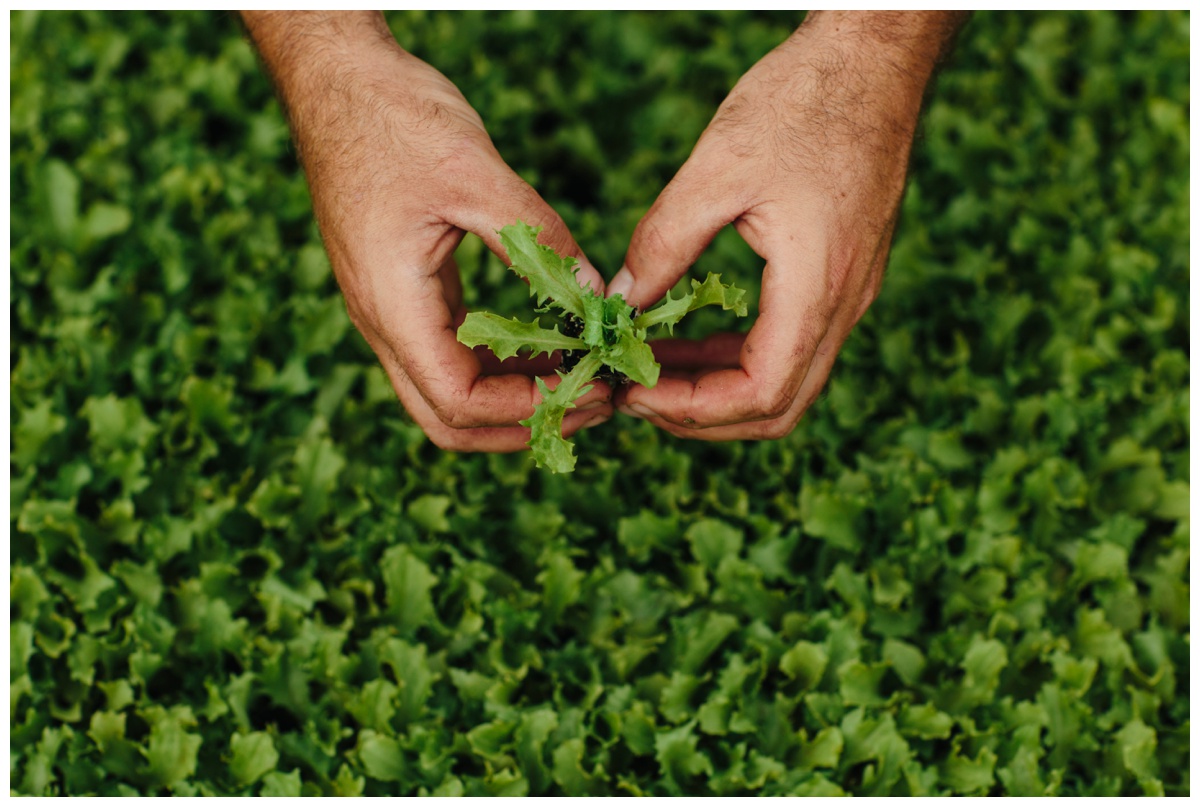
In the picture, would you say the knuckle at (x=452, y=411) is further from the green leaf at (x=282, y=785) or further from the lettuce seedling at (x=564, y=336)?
the green leaf at (x=282, y=785)

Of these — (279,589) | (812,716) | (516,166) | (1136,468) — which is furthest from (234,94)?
(1136,468)

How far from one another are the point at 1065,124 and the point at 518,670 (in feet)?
8.37

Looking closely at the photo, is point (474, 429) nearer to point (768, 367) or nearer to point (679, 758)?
point (768, 367)

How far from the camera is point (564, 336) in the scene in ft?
6.27

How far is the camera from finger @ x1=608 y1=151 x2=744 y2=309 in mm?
1879

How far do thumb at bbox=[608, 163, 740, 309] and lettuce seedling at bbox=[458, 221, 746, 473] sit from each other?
8 centimetres

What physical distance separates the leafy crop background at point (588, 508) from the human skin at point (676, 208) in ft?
2.09

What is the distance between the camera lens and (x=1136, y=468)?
284 cm

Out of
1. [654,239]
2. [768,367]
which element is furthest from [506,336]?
[768,367]

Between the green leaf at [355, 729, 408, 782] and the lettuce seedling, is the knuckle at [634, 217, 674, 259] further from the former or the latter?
the green leaf at [355, 729, 408, 782]

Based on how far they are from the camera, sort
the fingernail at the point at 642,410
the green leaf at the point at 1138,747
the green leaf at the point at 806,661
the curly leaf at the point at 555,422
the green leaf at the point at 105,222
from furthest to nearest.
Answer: the green leaf at the point at 105,222 → the green leaf at the point at 806,661 → the green leaf at the point at 1138,747 → the fingernail at the point at 642,410 → the curly leaf at the point at 555,422

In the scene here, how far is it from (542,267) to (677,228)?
25 cm

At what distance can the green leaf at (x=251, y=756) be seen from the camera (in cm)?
236

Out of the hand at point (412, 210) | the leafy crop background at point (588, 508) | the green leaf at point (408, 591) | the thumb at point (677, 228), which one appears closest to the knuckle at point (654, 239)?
the thumb at point (677, 228)
